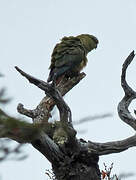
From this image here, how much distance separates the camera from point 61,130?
1866mm

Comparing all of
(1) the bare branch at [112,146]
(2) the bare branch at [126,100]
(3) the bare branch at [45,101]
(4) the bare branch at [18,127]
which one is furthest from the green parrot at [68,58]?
(4) the bare branch at [18,127]

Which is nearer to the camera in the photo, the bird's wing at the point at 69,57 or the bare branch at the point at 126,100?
the bare branch at the point at 126,100

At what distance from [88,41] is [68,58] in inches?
57.5

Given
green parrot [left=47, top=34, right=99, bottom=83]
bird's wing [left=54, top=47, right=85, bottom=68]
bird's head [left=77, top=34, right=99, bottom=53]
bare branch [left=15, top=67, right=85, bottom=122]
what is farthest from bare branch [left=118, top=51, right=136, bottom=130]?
bird's head [left=77, top=34, right=99, bottom=53]

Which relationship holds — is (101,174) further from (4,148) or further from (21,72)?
(4,148)

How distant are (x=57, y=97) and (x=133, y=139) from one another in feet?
3.83

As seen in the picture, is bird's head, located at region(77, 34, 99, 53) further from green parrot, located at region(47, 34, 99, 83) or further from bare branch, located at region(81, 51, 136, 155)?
bare branch, located at region(81, 51, 136, 155)

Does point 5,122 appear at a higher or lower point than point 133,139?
lower

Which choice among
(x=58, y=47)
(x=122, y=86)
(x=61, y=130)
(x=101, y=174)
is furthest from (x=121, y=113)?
(x=61, y=130)

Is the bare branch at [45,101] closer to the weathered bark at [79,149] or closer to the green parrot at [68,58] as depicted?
the weathered bark at [79,149]

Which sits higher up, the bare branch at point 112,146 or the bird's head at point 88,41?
the bird's head at point 88,41

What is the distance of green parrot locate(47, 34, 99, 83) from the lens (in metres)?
6.92

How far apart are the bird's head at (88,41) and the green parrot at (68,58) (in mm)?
435

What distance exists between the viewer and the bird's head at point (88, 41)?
8148mm
